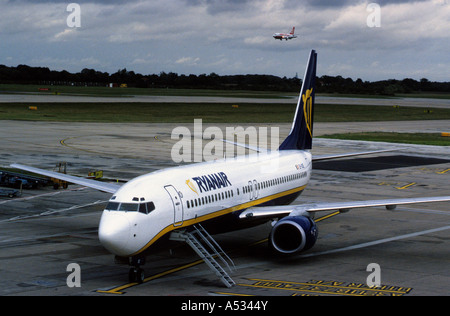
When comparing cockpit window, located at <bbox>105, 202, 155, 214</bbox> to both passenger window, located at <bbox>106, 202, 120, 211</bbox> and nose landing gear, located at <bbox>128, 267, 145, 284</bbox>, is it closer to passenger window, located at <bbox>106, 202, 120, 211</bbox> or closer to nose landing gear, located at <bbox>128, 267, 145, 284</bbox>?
passenger window, located at <bbox>106, 202, 120, 211</bbox>

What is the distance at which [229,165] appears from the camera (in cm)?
3272

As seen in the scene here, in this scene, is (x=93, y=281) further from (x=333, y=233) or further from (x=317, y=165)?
(x=317, y=165)

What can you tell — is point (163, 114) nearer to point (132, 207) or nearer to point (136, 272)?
point (136, 272)

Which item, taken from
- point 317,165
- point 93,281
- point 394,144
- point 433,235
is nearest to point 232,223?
point 93,281

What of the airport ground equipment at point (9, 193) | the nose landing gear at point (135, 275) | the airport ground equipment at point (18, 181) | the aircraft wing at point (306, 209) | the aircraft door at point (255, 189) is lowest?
the nose landing gear at point (135, 275)

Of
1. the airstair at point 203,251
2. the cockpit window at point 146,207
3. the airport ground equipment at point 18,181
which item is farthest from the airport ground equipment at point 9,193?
the cockpit window at point 146,207

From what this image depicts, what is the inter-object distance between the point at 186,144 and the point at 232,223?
48.8 m

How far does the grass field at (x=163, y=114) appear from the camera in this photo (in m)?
115

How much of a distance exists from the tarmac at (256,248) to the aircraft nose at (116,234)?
5.44ft

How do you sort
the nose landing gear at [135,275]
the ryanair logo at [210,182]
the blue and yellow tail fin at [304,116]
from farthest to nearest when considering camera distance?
the blue and yellow tail fin at [304,116], the ryanair logo at [210,182], the nose landing gear at [135,275]

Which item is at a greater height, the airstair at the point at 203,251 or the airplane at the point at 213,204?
the airplane at the point at 213,204

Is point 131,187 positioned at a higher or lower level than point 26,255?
higher

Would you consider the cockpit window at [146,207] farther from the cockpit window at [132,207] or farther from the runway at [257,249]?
the runway at [257,249]
